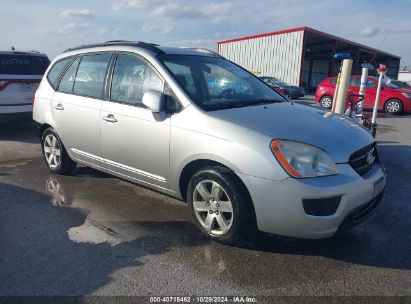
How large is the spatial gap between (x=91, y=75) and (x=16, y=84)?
13.3ft

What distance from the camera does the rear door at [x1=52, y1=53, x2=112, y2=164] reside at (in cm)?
427

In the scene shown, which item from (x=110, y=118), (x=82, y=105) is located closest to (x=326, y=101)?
(x=82, y=105)

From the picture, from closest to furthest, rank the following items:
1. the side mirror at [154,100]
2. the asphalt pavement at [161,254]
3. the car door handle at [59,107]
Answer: the asphalt pavement at [161,254] < the side mirror at [154,100] < the car door handle at [59,107]

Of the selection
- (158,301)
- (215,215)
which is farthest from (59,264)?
(215,215)

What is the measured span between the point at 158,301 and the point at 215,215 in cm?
97

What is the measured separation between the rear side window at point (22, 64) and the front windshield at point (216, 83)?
5.28 m

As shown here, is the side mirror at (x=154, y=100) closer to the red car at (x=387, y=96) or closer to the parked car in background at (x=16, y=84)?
the parked car in background at (x=16, y=84)

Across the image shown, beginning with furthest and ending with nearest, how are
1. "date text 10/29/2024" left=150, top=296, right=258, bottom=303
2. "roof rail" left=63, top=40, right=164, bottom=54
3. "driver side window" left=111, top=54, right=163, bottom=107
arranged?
1. "roof rail" left=63, top=40, right=164, bottom=54
2. "driver side window" left=111, top=54, right=163, bottom=107
3. "date text 10/29/2024" left=150, top=296, right=258, bottom=303

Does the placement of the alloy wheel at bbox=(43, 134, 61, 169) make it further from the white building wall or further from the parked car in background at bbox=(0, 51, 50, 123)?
the white building wall

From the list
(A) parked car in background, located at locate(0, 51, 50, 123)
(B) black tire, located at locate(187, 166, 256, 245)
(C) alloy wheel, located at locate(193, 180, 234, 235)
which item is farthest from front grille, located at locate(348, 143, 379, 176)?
(A) parked car in background, located at locate(0, 51, 50, 123)

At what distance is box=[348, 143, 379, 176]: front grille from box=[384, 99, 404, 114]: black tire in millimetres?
12374

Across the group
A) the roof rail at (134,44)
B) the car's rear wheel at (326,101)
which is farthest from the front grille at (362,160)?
the car's rear wheel at (326,101)

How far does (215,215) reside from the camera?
3.24 m

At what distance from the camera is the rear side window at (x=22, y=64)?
756cm
